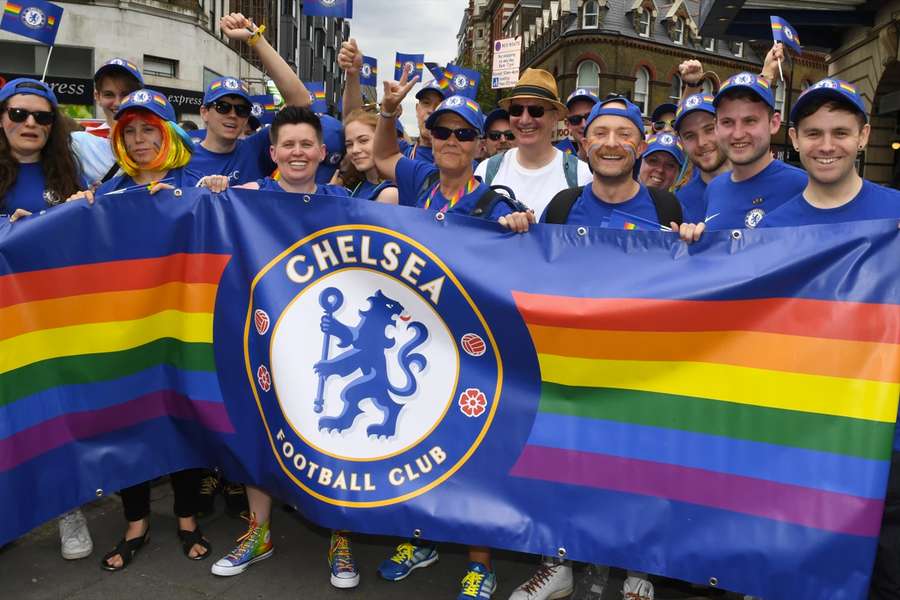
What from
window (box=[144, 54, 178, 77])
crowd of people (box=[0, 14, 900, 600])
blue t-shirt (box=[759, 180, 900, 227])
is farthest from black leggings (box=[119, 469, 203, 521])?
window (box=[144, 54, 178, 77])

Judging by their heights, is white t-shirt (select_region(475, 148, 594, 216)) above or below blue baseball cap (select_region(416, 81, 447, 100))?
below

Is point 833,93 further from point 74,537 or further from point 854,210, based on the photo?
point 74,537

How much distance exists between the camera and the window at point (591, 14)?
134ft

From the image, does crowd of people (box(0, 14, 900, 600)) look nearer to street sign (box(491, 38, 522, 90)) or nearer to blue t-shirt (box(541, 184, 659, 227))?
blue t-shirt (box(541, 184, 659, 227))

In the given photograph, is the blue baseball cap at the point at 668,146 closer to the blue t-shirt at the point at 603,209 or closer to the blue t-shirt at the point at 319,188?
the blue t-shirt at the point at 603,209

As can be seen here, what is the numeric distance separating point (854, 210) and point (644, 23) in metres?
42.7

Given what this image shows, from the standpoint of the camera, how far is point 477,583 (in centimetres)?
355

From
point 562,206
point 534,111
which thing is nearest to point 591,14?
point 534,111

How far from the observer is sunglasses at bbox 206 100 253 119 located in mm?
4543

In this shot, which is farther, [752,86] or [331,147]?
[331,147]

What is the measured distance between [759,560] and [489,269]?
5.13 ft

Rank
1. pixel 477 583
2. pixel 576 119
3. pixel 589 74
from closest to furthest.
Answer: pixel 477 583
pixel 576 119
pixel 589 74

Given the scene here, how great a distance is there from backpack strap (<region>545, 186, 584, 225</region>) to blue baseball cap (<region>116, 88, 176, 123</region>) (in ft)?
6.79

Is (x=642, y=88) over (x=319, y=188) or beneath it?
over
